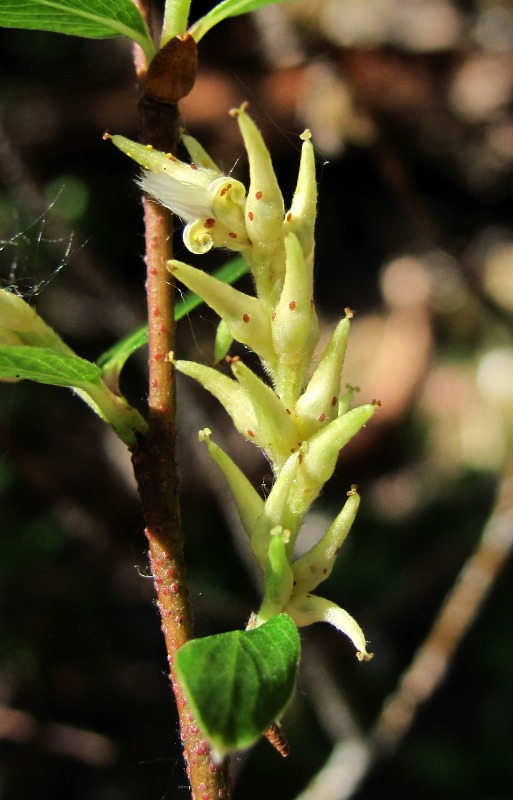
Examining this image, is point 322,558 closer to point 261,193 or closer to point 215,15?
point 261,193

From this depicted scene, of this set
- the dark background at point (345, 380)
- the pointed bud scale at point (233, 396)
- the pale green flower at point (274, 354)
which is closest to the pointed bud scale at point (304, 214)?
the pale green flower at point (274, 354)

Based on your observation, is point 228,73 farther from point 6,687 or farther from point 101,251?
point 6,687

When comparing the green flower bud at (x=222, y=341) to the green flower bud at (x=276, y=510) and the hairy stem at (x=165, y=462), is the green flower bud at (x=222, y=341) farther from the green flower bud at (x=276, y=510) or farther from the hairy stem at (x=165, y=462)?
the green flower bud at (x=276, y=510)

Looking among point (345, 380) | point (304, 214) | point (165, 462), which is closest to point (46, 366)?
point (165, 462)

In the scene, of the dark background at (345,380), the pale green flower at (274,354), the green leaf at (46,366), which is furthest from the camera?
the dark background at (345,380)

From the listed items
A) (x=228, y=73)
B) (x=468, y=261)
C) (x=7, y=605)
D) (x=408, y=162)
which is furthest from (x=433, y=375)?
(x=7, y=605)

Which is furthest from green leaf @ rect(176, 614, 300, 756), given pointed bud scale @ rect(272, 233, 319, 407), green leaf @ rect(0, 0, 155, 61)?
green leaf @ rect(0, 0, 155, 61)
